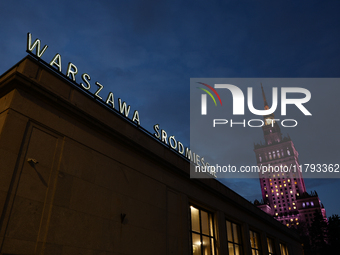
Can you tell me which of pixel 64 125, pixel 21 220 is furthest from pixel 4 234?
pixel 64 125

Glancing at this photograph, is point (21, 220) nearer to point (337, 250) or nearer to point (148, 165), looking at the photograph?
point (148, 165)

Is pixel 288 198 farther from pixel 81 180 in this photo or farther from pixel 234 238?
pixel 81 180

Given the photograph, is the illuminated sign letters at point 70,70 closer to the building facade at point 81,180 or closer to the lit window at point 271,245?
the building facade at point 81,180

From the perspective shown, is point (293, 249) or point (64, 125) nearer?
point (64, 125)

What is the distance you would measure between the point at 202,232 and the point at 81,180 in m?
13.0

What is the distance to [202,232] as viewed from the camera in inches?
902

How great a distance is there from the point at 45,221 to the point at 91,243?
2836mm

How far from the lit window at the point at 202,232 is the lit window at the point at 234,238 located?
11.3ft

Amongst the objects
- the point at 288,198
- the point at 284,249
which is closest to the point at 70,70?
the point at 284,249

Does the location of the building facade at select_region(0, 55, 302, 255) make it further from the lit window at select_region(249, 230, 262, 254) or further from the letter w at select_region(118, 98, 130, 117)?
the lit window at select_region(249, 230, 262, 254)

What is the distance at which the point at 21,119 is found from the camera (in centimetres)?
1250

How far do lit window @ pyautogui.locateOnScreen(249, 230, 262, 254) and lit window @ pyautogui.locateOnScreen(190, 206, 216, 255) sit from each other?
9.29m

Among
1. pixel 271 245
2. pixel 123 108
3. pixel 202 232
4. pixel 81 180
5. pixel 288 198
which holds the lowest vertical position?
pixel 202 232

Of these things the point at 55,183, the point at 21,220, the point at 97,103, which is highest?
the point at 97,103
